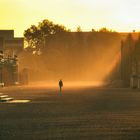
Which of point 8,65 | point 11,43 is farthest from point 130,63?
point 11,43

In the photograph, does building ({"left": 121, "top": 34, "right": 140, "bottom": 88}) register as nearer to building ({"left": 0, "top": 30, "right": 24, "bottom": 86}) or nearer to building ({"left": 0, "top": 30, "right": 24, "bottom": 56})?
building ({"left": 0, "top": 30, "right": 24, "bottom": 86})

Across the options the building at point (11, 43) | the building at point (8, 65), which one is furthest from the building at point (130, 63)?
the building at point (11, 43)

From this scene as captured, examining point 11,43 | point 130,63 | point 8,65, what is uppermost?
point 11,43

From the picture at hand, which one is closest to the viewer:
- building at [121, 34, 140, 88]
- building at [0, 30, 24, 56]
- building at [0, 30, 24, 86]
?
building at [121, 34, 140, 88]

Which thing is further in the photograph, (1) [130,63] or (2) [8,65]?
(2) [8,65]

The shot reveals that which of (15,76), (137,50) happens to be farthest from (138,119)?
(15,76)

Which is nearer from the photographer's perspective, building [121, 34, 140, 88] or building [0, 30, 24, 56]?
building [121, 34, 140, 88]

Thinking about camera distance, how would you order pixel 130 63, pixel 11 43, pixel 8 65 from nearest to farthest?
pixel 130 63
pixel 8 65
pixel 11 43

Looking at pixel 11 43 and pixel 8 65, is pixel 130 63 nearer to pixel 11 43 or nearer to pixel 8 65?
pixel 8 65

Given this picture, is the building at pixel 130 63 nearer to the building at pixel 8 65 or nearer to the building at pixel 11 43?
the building at pixel 8 65

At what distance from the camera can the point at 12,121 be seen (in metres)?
32.8

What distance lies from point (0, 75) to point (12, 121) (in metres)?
103

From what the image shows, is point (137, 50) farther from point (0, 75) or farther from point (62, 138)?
point (62, 138)

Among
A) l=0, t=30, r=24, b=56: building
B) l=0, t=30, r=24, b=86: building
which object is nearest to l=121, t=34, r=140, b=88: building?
l=0, t=30, r=24, b=86: building
